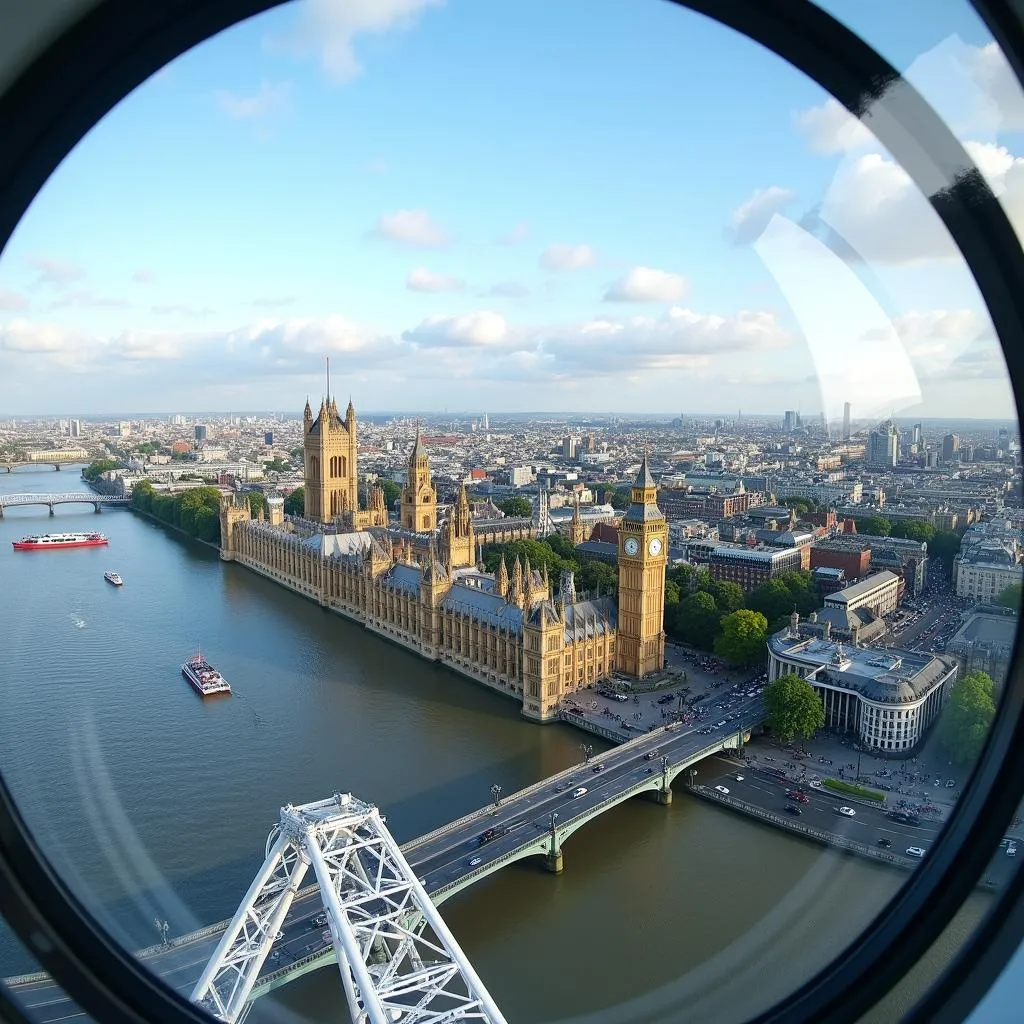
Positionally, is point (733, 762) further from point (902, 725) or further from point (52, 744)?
point (52, 744)

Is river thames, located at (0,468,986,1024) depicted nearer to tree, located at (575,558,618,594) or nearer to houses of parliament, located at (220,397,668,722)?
houses of parliament, located at (220,397,668,722)

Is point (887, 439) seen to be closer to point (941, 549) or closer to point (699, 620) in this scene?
point (941, 549)

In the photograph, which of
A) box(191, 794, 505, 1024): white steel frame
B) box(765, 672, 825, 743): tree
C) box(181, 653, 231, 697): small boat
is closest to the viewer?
box(191, 794, 505, 1024): white steel frame

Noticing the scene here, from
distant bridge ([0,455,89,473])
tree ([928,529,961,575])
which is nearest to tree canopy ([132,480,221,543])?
distant bridge ([0,455,89,473])

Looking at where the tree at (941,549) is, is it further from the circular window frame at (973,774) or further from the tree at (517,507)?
the tree at (517,507)

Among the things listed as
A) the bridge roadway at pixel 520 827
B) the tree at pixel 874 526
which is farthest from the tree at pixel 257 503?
the bridge roadway at pixel 520 827

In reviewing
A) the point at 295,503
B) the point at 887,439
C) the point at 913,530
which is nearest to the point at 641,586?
the point at 913,530
